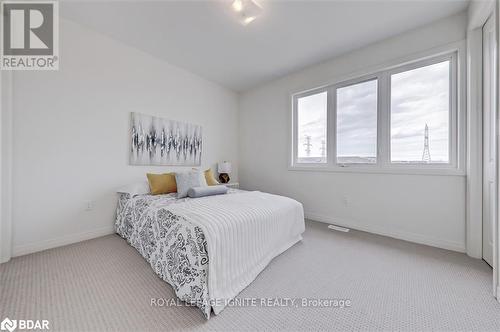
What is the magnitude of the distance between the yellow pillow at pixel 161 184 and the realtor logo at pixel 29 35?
1.63 meters

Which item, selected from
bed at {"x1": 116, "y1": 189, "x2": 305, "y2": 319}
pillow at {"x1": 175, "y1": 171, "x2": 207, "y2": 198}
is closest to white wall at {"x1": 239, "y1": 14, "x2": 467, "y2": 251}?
bed at {"x1": 116, "y1": 189, "x2": 305, "y2": 319}

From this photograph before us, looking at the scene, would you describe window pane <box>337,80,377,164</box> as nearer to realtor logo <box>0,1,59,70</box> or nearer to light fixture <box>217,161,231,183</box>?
light fixture <box>217,161,231,183</box>

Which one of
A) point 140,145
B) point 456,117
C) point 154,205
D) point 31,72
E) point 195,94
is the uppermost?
point 195,94

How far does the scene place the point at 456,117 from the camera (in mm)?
2197

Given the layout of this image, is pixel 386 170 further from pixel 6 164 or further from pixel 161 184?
pixel 6 164

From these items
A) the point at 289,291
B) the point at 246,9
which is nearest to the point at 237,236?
the point at 289,291

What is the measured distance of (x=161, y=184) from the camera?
8.62 feet

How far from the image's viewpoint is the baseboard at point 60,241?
2.02 m

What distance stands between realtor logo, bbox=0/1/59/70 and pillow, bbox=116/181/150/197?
5.14ft

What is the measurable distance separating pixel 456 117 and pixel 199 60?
349 cm

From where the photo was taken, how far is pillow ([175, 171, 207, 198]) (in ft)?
8.11

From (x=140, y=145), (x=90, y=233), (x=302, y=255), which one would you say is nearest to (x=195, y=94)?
(x=140, y=145)

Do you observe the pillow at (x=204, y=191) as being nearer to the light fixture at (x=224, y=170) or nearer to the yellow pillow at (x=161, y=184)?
the yellow pillow at (x=161, y=184)

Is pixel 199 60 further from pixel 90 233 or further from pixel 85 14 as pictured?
pixel 90 233
